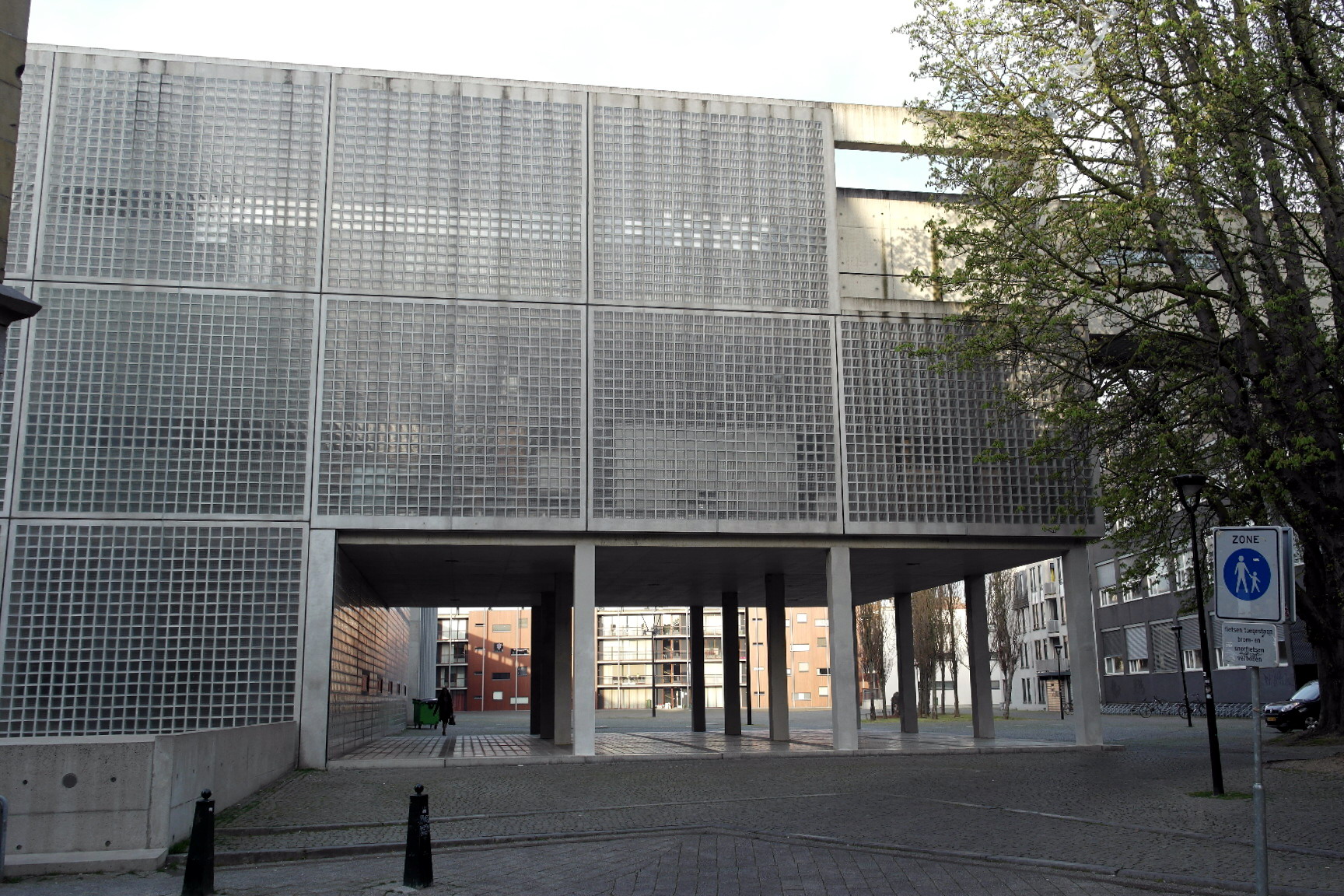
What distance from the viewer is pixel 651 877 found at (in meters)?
9.30

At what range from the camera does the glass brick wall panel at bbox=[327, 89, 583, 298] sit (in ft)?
73.7

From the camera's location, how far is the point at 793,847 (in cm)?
1070

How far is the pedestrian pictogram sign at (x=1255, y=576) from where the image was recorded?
7.02 meters

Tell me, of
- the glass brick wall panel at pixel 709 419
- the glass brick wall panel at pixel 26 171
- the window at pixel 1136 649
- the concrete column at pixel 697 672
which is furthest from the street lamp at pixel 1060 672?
the glass brick wall panel at pixel 26 171

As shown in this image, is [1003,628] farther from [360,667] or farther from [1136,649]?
[360,667]

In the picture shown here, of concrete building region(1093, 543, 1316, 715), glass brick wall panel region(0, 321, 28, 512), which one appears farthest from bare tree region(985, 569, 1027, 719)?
glass brick wall panel region(0, 321, 28, 512)

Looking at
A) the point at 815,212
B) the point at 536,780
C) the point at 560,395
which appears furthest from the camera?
the point at 815,212

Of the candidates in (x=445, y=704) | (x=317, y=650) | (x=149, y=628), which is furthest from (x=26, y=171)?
(x=445, y=704)

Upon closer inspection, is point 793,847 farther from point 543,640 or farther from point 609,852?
point 543,640

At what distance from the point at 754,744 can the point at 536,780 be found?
33.1ft

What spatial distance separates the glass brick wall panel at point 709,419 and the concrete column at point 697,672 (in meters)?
13.7

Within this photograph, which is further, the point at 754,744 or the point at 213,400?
the point at 754,744

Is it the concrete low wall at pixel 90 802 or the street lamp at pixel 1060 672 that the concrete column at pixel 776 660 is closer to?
the concrete low wall at pixel 90 802

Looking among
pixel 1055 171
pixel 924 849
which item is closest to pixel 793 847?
pixel 924 849
